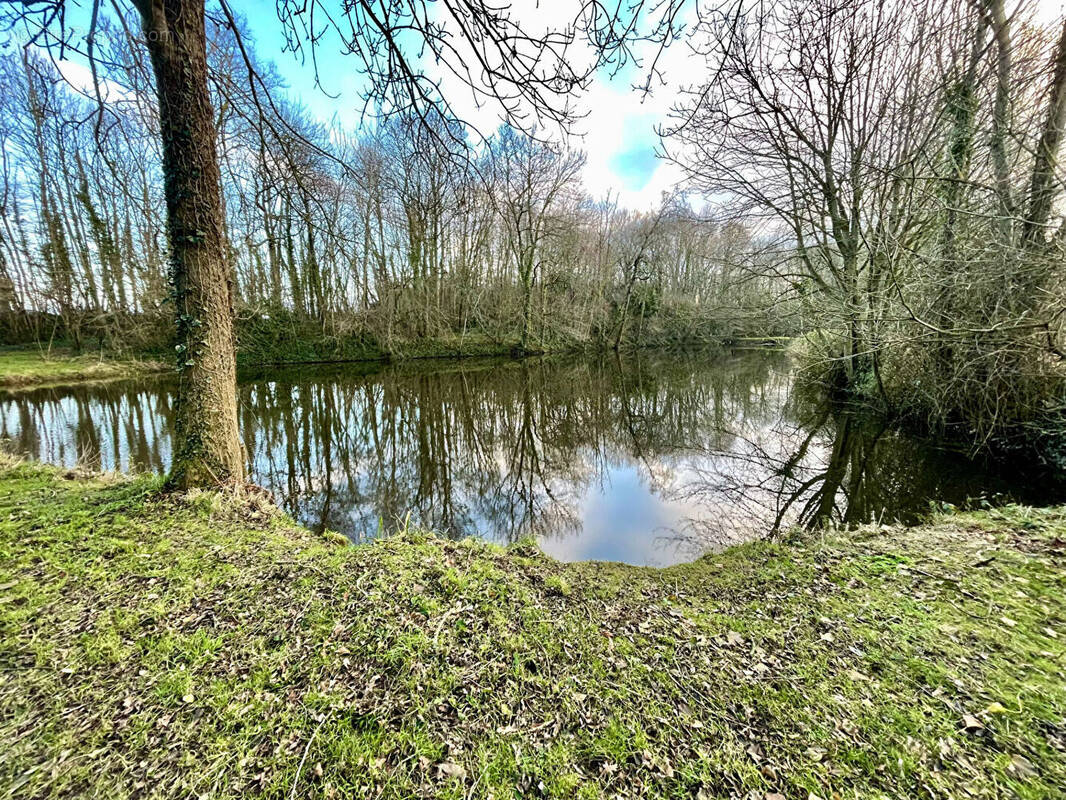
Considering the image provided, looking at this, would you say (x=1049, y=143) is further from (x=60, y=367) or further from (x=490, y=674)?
(x=60, y=367)

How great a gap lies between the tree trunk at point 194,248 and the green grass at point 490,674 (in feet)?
2.72

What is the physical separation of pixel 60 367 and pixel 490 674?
67.5 ft

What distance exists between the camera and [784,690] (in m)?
2.01

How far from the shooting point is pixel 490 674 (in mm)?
2059

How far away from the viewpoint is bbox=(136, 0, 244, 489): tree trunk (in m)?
3.33

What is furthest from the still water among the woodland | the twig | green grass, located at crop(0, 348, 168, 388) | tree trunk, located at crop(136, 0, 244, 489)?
the twig

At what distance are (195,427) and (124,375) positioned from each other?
16018mm

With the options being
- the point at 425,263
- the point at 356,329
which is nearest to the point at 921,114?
the point at 425,263

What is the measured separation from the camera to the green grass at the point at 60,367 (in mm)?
13062

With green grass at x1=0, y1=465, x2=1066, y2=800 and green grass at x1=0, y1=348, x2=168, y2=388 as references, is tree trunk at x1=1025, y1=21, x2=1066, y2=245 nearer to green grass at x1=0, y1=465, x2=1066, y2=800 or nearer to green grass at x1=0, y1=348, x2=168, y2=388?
green grass at x1=0, y1=465, x2=1066, y2=800

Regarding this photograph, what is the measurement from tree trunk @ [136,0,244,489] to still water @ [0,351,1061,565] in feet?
6.28

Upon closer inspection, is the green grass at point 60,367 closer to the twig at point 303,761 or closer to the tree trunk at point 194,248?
A: the tree trunk at point 194,248

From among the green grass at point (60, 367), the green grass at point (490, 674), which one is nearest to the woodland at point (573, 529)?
the green grass at point (490, 674)

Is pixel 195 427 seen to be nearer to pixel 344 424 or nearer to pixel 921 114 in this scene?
pixel 344 424
